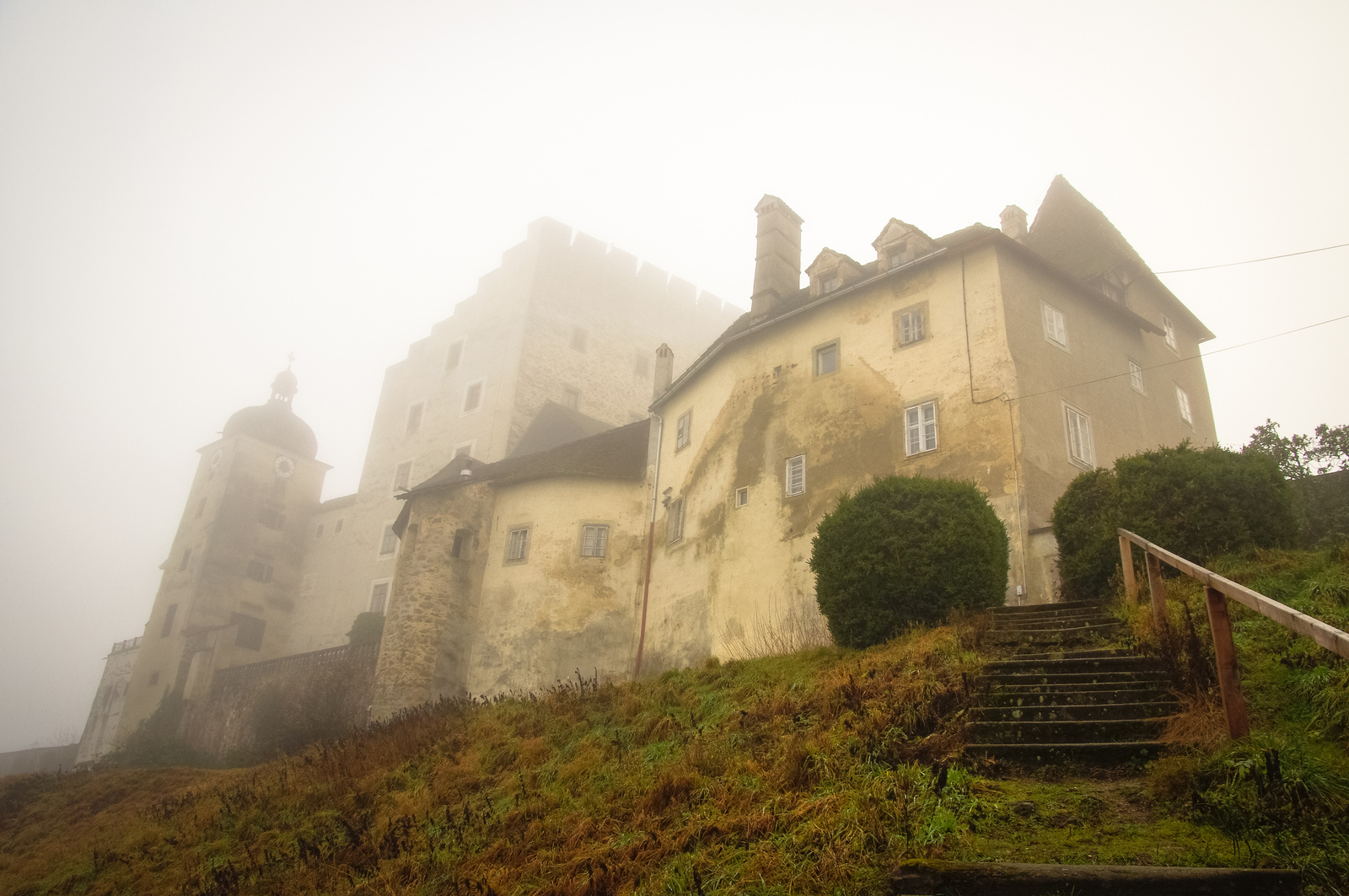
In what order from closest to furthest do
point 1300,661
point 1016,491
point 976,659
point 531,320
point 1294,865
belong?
point 1294,865, point 1300,661, point 976,659, point 1016,491, point 531,320

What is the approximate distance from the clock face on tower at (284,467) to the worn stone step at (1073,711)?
4631cm

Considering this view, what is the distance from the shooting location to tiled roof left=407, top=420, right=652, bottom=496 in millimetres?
25391

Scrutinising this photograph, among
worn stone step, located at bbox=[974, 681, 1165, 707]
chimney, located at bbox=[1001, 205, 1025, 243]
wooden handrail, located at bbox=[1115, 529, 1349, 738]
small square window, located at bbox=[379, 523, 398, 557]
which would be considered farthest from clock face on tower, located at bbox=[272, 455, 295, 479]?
wooden handrail, located at bbox=[1115, 529, 1349, 738]

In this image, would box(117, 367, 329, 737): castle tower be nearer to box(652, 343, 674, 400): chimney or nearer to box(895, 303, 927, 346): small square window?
box(652, 343, 674, 400): chimney

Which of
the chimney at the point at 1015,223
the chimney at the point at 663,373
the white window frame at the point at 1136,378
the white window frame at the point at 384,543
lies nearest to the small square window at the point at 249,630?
the white window frame at the point at 384,543

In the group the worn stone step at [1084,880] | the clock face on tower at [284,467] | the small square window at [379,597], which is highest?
the clock face on tower at [284,467]

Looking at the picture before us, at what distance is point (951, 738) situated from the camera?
7305 millimetres

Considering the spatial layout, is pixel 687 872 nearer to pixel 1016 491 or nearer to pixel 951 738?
pixel 951 738

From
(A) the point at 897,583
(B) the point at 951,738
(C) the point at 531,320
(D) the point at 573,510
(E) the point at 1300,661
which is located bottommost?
(B) the point at 951,738

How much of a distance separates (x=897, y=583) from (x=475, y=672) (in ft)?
51.4

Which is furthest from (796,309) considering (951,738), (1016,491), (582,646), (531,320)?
(531,320)

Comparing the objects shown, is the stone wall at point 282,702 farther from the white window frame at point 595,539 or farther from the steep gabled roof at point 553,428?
the steep gabled roof at point 553,428

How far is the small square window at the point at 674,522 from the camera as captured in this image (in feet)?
75.0

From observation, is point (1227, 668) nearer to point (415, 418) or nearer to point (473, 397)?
point (473, 397)
